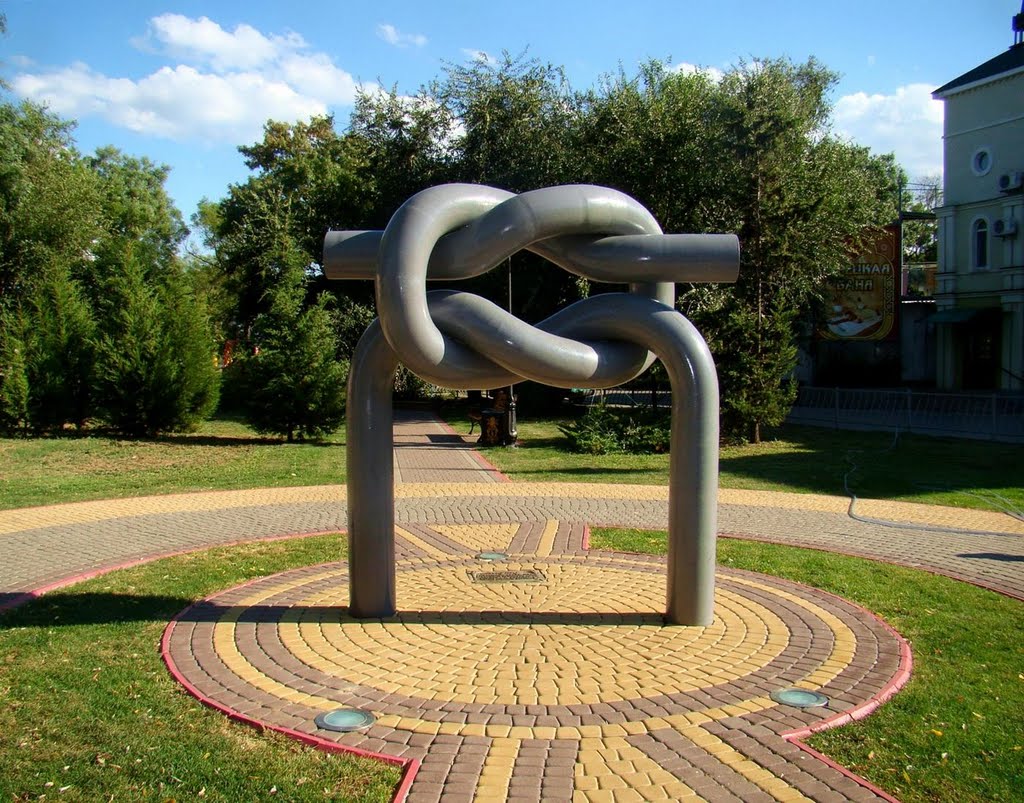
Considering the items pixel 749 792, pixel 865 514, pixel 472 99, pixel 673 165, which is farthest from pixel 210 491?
pixel 472 99

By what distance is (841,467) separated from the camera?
56.0ft

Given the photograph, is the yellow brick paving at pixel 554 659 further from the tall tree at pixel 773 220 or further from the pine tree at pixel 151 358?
the pine tree at pixel 151 358

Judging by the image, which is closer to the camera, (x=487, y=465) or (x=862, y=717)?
(x=862, y=717)

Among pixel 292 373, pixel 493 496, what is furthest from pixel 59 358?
pixel 493 496

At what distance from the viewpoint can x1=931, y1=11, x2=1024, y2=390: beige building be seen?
3272 cm

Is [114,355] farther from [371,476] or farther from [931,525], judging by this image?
[931,525]

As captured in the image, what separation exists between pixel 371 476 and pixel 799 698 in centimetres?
362

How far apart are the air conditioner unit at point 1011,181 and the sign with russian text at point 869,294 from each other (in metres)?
4.80

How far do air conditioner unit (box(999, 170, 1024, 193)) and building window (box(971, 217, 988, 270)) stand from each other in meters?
1.78

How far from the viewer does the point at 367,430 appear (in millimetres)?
7133

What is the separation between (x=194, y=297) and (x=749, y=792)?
75.0 ft

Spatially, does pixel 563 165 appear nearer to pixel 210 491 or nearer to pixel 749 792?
pixel 210 491

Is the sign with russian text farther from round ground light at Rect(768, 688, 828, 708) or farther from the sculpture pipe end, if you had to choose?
round ground light at Rect(768, 688, 828, 708)

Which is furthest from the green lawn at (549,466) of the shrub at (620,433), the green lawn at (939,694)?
the green lawn at (939,694)
